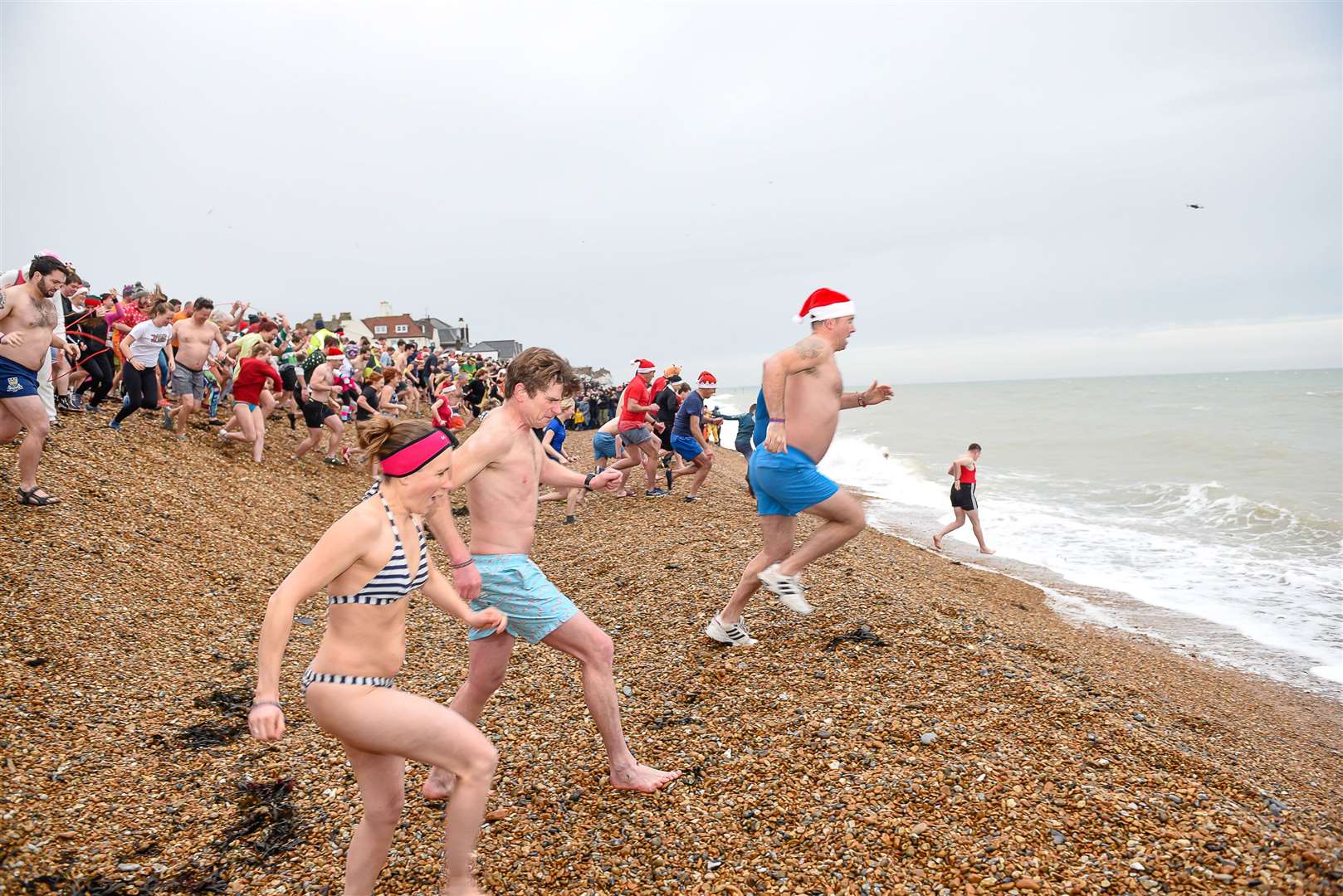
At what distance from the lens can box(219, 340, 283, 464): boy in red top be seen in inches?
408

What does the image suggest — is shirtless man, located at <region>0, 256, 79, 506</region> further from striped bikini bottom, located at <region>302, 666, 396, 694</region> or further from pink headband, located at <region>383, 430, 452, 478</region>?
striped bikini bottom, located at <region>302, 666, 396, 694</region>

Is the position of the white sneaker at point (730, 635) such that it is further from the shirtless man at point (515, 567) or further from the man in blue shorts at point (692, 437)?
the man in blue shorts at point (692, 437)

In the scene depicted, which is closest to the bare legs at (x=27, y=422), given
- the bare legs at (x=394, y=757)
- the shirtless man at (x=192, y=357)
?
the shirtless man at (x=192, y=357)

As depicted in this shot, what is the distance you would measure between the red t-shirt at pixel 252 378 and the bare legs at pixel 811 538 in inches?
329

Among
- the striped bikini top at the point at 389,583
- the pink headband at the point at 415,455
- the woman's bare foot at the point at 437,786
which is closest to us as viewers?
the striped bikini top at the point at 389,583

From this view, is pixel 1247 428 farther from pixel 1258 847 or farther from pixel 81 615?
pixel 81 615

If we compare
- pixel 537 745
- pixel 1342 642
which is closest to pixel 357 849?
pixel 537 745

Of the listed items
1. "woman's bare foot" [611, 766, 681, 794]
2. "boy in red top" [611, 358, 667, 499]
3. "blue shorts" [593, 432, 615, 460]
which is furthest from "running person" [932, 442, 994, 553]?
"woman's bare foot" [611, 766, 681, 794]

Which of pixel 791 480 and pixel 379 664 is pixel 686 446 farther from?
pixel 379 664

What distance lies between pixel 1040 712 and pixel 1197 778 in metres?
0.76

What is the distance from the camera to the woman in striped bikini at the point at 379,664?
228 centimetres

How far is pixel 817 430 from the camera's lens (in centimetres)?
464

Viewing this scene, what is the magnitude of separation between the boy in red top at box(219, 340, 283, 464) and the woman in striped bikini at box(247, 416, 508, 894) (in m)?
9.07

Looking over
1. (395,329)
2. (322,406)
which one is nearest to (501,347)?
(395,329)
